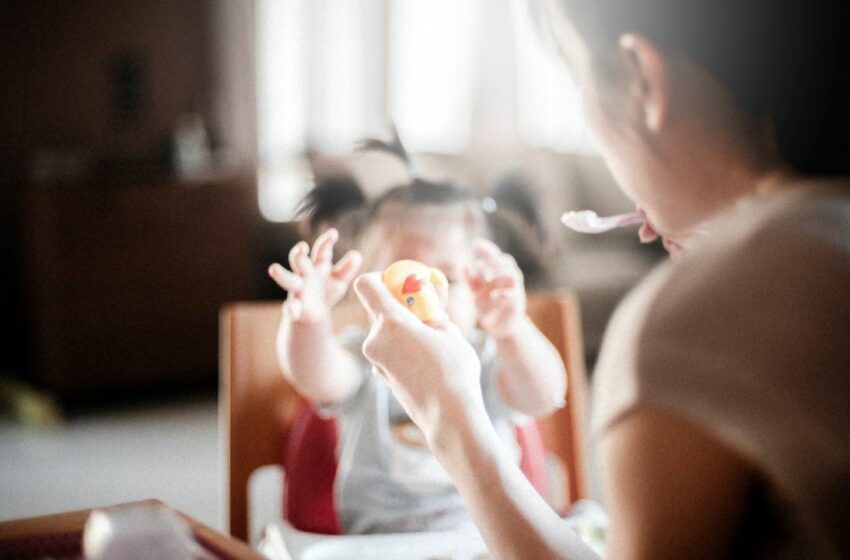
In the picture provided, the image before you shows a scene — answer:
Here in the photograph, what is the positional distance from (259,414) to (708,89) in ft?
2.28

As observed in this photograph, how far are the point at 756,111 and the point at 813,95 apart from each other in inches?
1.1

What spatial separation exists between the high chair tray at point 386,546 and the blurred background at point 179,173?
4.65ft

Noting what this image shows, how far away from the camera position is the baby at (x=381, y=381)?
0.87 meters

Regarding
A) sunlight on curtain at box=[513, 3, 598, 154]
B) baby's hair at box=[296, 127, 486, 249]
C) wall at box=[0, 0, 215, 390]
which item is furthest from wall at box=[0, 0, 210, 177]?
baby's hair at box=[296, 127, 486, 249]

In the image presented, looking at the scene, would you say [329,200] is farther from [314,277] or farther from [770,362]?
[770,362]

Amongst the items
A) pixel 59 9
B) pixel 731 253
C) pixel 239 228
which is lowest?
pixel 239 228

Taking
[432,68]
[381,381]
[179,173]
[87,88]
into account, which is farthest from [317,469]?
[432,68]

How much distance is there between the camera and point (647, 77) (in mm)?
536

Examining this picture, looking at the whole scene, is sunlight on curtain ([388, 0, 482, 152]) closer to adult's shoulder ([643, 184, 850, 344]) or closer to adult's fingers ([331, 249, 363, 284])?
adult's fingers ([331, 249, 363, 284])

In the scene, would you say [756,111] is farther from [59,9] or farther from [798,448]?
[59,9]

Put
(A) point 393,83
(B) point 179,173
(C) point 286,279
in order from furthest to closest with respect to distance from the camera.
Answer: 1. (A) point 393,83
2. (B) point 179,173
3. (C) point 286,279

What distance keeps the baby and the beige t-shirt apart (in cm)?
37

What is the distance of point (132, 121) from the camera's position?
139 inches

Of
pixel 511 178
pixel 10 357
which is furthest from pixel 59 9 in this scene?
pixel 511 178
